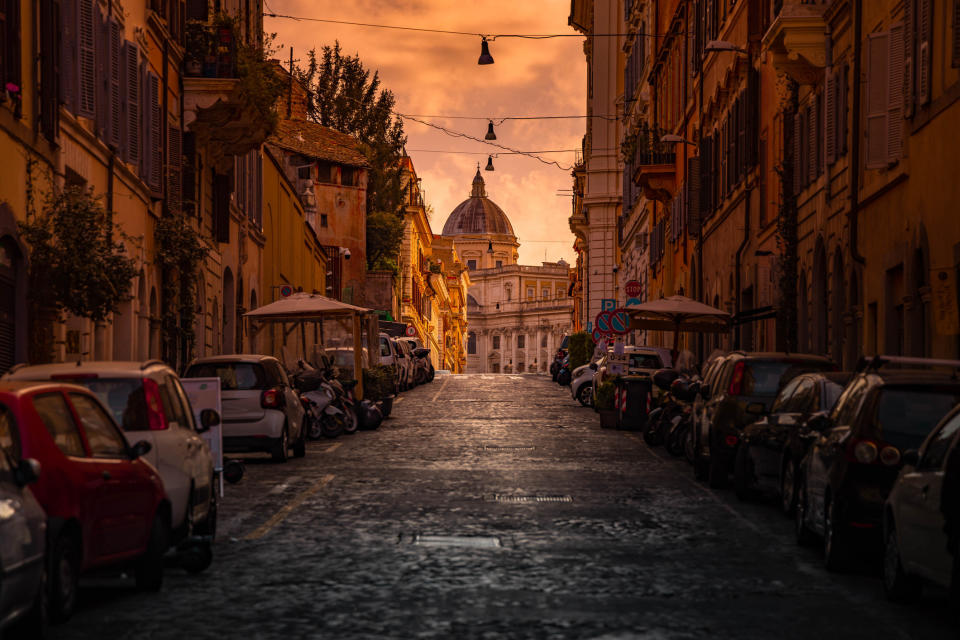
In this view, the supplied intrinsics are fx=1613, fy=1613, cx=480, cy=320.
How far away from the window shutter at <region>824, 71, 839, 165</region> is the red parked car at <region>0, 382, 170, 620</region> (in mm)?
17233

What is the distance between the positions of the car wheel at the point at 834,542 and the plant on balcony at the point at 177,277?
18.8 meters

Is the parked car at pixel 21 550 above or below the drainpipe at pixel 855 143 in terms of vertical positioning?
below

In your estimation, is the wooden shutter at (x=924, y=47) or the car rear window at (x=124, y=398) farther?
the wooden shutter at (x=924, y=47)

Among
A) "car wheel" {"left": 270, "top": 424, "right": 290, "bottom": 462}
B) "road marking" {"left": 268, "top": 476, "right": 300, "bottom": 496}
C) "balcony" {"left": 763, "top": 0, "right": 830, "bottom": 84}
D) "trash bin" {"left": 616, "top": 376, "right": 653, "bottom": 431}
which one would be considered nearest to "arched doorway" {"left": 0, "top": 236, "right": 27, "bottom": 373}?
"road marking" {"left": 268, "top": 476, "right": 300, "bottom": 496}

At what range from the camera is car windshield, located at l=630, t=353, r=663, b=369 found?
36719mm

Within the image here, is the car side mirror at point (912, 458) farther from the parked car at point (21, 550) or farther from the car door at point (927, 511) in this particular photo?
the parked car at point (21, 550)

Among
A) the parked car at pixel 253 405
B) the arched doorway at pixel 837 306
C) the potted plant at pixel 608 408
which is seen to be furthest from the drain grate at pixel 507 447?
the potted plant at pixel 608 408

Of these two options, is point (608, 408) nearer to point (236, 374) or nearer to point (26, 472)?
point (236, 374)

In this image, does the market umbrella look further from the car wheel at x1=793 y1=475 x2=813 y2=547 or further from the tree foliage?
the car wheel at x1=793 y1=475 x2=813 y2=547

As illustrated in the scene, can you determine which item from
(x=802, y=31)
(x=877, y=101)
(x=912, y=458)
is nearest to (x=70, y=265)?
(x=877, y=101)

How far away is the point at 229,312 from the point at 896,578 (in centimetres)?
3015

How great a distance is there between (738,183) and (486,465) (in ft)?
57.2

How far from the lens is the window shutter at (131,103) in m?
24.8

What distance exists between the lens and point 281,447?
21234 mm
